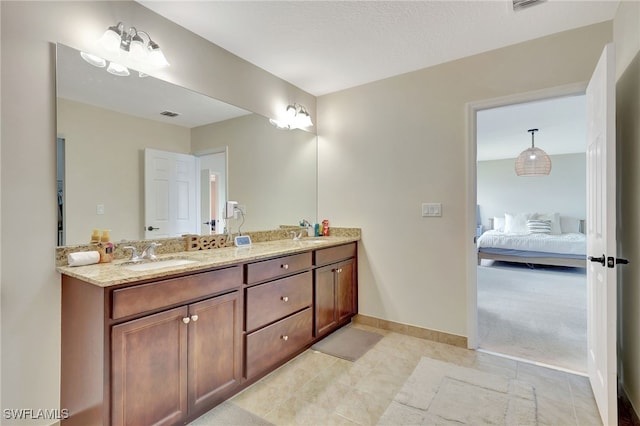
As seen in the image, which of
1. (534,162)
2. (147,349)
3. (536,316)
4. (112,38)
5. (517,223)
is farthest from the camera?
(517,223)

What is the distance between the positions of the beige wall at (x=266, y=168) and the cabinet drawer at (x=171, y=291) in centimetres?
84

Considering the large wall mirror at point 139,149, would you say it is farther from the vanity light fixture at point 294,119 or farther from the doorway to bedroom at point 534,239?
the doorway to bedroom at point 534,239

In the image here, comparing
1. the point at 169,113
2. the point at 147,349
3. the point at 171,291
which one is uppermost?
the point at 169,113

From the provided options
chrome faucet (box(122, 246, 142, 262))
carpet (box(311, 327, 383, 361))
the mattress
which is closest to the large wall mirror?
chrome faucet (box(122, 246, 142, 262))

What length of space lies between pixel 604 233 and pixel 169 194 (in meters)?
2.59

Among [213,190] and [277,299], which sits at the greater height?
[213,190]

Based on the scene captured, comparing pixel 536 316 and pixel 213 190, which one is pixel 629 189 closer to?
pixel 536 316

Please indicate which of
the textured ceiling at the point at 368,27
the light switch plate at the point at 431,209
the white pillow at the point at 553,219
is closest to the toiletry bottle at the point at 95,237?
the textured ceiling at the point at 368,27

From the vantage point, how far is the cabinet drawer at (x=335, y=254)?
2.62 m

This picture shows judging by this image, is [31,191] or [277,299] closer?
[31,191]

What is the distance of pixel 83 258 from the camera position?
1.62 meters

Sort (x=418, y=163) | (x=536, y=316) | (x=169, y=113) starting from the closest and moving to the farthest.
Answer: (x=169, y=113) → (x=418, y=163) → (x=536, y=316)

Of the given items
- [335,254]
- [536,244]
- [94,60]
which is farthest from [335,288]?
[536,244]

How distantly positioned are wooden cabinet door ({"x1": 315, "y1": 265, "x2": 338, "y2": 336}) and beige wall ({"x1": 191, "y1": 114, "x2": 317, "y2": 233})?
0.72 meters
